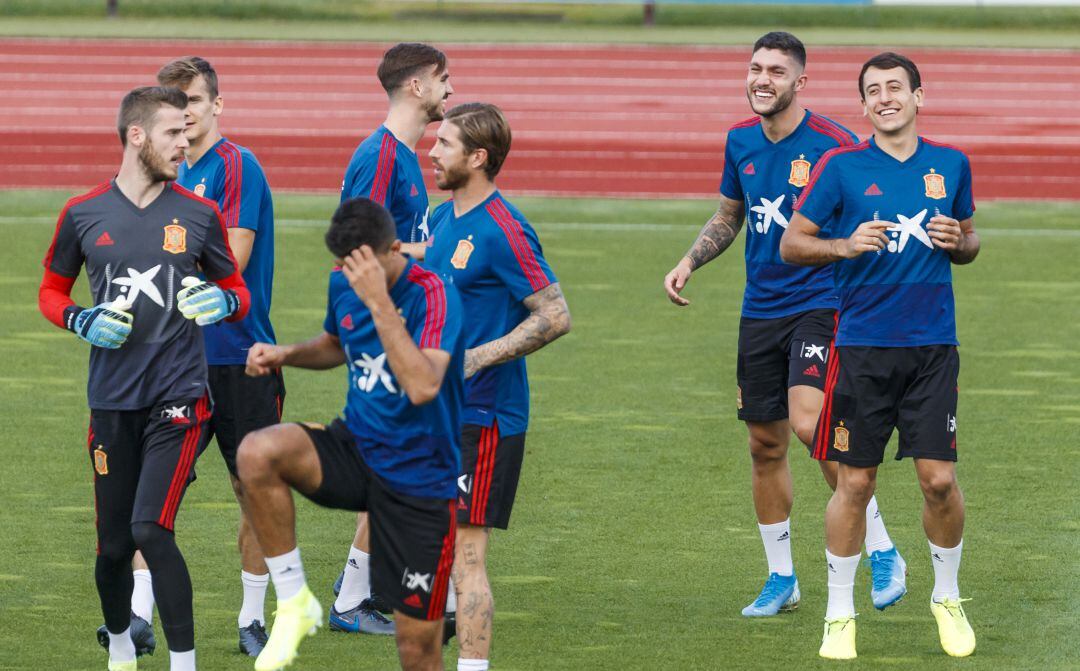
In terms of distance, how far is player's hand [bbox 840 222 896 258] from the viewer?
22.0ft

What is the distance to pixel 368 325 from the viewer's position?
559 cm

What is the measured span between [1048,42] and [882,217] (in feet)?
92.0

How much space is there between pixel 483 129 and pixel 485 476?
4.09ft

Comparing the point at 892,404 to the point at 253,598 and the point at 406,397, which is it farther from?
the point at 253,598

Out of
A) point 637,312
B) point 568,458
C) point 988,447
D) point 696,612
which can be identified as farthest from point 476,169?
point 637,312

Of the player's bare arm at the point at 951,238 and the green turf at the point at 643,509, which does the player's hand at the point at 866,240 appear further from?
the green turf at the point at 643,509

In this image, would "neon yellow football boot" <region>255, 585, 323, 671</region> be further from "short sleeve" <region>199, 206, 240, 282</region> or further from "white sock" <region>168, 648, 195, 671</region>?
"short sleeve" <region>199, 206, 240, 282</region>

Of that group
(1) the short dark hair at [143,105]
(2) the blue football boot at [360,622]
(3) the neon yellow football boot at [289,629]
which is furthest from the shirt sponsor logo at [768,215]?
Result: (3) the neon yellow football boot at [289,629]

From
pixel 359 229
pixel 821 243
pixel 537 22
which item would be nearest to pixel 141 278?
pixel 359 229

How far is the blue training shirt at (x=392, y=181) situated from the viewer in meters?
7.30

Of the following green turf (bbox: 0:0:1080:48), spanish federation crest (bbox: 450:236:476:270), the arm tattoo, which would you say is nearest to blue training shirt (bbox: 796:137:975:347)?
the arm tattoo

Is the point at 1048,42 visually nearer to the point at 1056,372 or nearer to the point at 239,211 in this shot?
Result: the point at 1056,372

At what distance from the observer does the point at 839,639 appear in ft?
22.7

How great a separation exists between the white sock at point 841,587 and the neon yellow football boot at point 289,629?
227 centimetres
